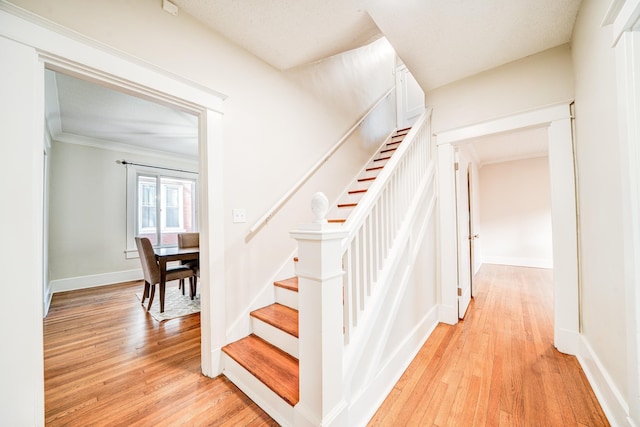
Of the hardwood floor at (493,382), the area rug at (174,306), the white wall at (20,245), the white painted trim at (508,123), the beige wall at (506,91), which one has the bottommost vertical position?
the area rug at (174,306)

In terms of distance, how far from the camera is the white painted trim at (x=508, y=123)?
6.49 feet

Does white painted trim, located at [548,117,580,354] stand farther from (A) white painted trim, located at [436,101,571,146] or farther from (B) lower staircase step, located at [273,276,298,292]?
(B) lower staircase step, located at [273,276,298,292]

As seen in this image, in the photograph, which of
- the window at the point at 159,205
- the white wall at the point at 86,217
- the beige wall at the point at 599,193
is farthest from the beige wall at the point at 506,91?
the white wall at the point at 86,217

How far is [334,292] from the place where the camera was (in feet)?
3.73

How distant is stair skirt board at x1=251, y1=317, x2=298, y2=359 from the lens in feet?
5.28

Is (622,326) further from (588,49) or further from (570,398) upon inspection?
(588,49)

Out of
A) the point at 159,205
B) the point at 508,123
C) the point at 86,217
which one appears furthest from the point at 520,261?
the point at 86,217

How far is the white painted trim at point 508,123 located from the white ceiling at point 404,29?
1.71 feet

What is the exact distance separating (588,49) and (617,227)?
3.87ft

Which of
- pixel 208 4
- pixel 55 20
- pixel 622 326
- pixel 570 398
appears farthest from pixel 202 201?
pixel 570 398

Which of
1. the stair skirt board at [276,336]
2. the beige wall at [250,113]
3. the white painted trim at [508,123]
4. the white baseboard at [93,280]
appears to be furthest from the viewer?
the white baseboard at [93,280]

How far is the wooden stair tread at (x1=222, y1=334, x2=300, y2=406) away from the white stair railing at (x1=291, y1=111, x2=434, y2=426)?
173 millimetres

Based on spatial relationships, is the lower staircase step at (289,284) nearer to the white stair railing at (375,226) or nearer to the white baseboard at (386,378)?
the white stair railing at (375,226)

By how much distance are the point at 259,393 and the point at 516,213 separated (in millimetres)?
6770
